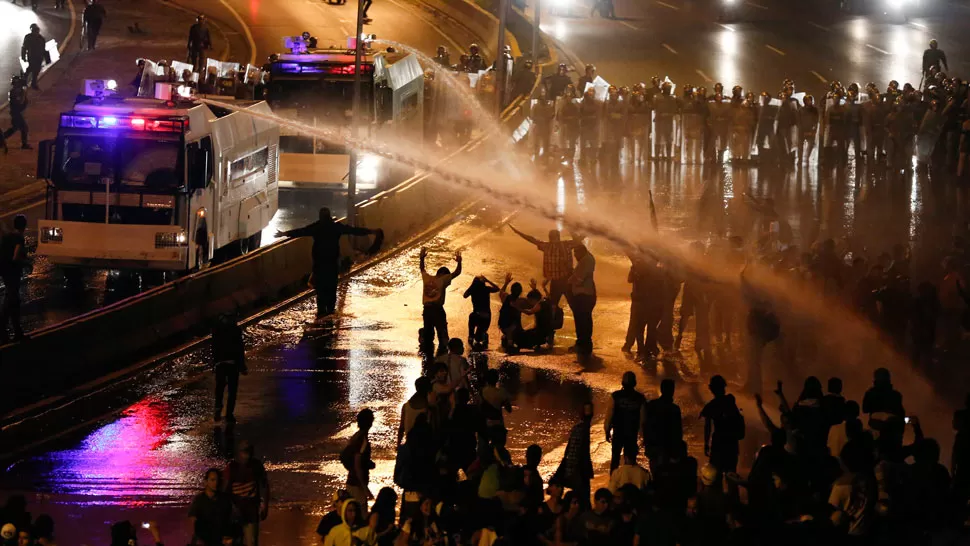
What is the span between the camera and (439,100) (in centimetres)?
3800

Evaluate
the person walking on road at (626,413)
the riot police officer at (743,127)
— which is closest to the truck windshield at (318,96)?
the riot police officer at (743,127)

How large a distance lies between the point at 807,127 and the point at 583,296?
14.6 m

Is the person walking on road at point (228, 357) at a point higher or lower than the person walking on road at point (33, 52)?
lower

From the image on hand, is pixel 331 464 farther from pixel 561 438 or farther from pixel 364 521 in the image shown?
pixel 364 521

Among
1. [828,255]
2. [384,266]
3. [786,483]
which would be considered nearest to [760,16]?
[384,266]

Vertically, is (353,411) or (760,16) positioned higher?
(760,16)

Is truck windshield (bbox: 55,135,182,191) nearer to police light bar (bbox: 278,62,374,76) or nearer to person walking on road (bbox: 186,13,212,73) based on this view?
police light bar (bbox: 278,62,374,76)

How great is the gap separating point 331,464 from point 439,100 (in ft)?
76.2

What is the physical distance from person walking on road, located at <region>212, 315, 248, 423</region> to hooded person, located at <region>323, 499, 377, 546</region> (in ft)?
18.8

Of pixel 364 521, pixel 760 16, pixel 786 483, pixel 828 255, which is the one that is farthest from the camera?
pixel 760 16

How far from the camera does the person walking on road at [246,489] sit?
40.5ft

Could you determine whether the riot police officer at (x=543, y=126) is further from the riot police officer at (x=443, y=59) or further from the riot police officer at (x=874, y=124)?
the riot police officer at (x=443, y=59)

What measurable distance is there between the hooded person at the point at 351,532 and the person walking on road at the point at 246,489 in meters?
1.23

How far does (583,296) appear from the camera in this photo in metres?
19.8
